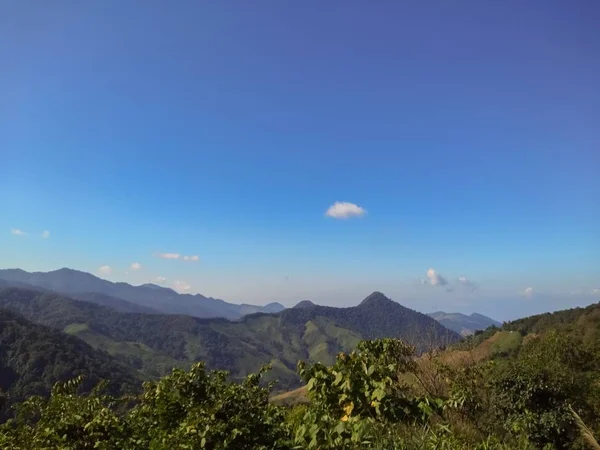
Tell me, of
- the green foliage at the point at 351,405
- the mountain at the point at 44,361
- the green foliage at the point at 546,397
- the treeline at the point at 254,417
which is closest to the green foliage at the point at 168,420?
the treeline at the point at 254,417

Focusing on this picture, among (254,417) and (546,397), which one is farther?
(546,397)

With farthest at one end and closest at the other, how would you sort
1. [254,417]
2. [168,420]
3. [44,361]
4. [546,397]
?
[44,361] < [546,397] < [168,420] < [254,417]

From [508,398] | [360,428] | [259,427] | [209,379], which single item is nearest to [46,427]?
[209,379]

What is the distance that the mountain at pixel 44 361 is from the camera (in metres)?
145

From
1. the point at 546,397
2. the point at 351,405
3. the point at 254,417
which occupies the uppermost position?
the point at 351,405

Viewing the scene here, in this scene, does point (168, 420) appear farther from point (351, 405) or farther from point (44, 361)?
point (44, 361)

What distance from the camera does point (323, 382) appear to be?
6148 millimetres

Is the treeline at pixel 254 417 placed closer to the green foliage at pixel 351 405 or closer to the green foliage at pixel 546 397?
the green foliage at pixel 351 405

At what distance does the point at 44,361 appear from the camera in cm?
15750

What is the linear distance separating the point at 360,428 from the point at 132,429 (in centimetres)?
351

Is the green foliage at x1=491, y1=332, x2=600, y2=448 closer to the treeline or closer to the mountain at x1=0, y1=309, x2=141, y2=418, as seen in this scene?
the treeline

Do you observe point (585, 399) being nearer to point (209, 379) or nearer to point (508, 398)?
point (508, 398)

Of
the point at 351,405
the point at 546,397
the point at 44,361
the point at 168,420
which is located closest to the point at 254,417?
the point at 351,405

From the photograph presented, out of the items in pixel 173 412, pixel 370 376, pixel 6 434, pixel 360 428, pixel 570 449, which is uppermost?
pixel 370 376
